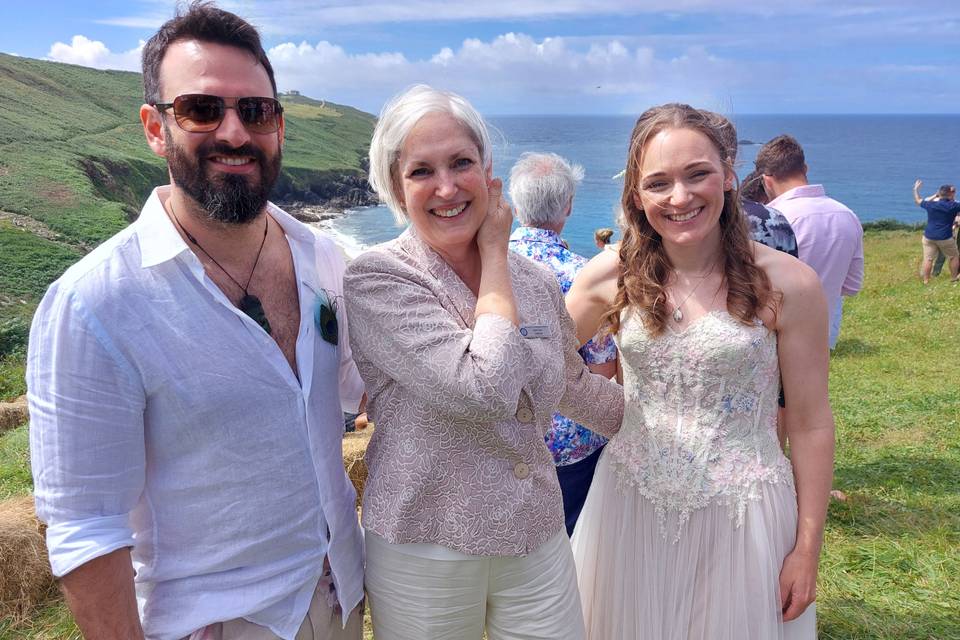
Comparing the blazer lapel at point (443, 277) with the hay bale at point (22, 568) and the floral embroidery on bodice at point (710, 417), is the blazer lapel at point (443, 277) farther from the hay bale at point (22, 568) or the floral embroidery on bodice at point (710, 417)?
the hay bale at point (22, 568)

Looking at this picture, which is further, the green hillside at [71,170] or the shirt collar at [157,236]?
the green hillside at [71,170]

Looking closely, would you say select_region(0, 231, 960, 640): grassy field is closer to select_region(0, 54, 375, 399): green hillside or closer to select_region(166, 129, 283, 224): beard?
select_region(166, 129, 283, 224): beard

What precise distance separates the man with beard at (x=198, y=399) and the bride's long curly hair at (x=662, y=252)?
3.87ft

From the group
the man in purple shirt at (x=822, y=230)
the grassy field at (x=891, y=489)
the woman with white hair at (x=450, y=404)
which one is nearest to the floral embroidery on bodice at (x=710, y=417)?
the woman with white hair at (x=450, y=404)

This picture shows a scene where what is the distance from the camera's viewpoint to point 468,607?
2219 millimetres

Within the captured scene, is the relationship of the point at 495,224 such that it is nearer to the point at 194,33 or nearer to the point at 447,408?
the point at 447,408

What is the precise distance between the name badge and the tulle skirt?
0.81 metres

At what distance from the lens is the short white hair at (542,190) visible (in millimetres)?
3885

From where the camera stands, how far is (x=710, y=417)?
2.58m

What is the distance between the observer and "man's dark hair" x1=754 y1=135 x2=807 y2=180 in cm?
537

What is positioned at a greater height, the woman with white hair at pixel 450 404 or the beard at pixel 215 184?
the beard at pixel 215 184

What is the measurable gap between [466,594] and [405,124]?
1.45 metres

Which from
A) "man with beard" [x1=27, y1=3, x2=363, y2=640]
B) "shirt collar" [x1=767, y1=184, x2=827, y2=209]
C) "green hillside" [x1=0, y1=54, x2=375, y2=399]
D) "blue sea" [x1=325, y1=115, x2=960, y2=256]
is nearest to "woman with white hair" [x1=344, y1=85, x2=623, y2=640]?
"man with beard" [x1=27, y1=3, x2=363, y2=640]

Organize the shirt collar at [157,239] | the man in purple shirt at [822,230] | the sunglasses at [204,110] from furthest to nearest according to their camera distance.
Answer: the man in purple shirt at [822,230] < the sunglasses at [204,110] < the shirt collar at [157,239]
